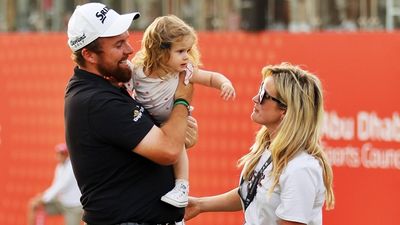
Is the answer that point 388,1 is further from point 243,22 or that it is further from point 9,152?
point 9,152

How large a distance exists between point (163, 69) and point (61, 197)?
6060 mm

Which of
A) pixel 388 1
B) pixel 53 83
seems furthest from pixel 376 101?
pixel 53 83

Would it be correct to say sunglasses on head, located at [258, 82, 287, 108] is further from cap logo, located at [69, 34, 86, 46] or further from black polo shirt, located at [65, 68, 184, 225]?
cap logo, located at [69, 34, 86, 46]

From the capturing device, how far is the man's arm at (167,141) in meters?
4.23

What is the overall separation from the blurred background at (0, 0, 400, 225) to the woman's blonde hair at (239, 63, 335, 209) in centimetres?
377

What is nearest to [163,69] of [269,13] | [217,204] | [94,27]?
[94,27]

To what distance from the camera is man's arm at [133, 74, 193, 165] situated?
4230mm

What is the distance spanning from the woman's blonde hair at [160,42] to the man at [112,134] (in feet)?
0.62

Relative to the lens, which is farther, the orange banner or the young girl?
the orange banner

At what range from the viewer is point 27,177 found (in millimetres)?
10734

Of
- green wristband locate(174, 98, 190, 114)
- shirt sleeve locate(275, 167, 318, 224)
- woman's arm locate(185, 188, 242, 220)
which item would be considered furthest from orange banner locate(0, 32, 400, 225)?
shirt sleeve locate(275, 167, 318, 224)

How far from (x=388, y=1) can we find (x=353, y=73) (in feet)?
3.52

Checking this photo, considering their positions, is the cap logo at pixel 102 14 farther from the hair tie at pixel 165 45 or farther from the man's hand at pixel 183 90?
the man's hand at pixel 183 90

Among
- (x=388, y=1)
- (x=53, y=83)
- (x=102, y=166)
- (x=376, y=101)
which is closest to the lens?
(x=102, y=166)
